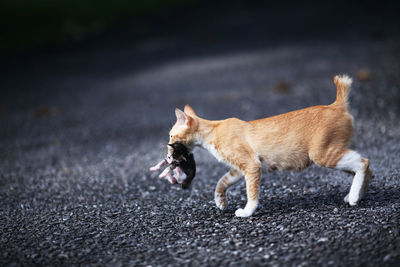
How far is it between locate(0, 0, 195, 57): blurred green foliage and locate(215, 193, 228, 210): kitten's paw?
13748 millimetres

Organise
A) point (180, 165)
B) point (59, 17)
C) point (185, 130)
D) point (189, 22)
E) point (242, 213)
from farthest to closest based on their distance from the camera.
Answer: point (59, 17)
point (189, 22)
point (180, 165)
point (185, 130)
point (242, 213)

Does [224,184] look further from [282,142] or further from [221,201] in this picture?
[282,142]

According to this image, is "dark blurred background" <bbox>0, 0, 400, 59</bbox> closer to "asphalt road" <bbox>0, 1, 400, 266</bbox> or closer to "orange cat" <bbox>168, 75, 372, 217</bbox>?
"asphalt road" <bbox>0, 1, 400, 266</bbox>

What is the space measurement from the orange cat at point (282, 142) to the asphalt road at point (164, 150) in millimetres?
251

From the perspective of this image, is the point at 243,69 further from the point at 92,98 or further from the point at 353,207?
the point at 353,207

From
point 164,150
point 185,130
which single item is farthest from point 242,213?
point 164,150

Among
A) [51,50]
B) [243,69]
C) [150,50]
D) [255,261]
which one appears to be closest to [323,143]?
[255,261]

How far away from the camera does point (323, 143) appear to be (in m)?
3.64

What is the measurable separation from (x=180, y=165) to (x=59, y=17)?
16550 mm

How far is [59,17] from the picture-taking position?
1842 centimetres

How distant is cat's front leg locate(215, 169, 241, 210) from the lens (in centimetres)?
391

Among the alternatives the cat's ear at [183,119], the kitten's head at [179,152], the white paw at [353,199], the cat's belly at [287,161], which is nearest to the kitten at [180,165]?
the kitten's head at [179,152]

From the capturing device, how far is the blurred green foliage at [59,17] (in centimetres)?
1627

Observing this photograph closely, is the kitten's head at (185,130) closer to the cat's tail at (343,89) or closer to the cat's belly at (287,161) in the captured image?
the cat's belly at (287,161)
